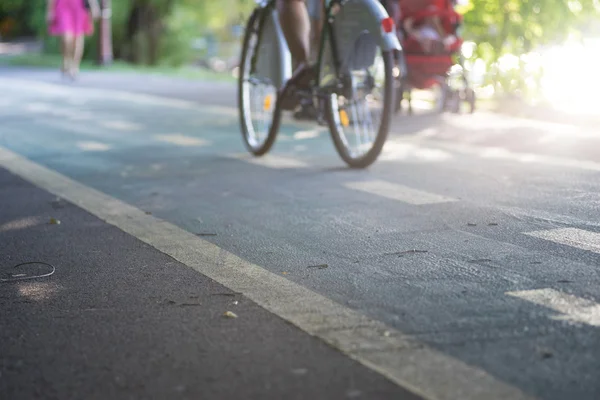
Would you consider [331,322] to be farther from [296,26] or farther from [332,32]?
[296,26]

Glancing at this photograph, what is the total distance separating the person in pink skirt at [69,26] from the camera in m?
21.6

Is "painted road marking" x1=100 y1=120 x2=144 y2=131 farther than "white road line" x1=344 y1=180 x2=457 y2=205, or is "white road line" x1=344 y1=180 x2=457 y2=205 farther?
"painted road marking" x1=100 y1=120 x2=144 y2=131

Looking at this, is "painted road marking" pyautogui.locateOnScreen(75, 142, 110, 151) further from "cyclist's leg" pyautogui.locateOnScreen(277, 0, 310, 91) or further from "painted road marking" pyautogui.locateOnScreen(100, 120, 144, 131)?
"cyclist's leg" pyautogui.locateOnScreen(277, 0, 310, 91)

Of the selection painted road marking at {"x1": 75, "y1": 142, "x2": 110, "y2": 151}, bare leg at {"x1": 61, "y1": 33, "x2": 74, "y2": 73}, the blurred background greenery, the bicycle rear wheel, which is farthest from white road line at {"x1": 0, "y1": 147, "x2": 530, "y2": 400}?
bare leg at {"x1": 61, "y1": 33, "x2": 74, "y2": 73}

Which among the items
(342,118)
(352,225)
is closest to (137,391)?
(352,225)

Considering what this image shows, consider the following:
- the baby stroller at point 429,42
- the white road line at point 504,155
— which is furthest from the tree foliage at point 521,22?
the white road line at point 504,155

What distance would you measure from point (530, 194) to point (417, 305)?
2.69 meters

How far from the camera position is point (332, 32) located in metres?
8.12

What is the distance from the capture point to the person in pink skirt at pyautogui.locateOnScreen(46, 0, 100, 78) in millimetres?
21562

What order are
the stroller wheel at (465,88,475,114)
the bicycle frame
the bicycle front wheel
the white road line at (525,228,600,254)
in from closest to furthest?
the white road line at (525,228,600,254) < the bicycle frame < the bicycle front wheel < the stroller wheel at (465,88,475,114)

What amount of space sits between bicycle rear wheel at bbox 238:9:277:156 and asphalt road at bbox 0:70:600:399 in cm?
22

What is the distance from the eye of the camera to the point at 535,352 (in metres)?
3.76

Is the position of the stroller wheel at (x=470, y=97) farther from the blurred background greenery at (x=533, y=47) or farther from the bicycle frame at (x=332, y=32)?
the bicycle frame at (x=332, y=32)

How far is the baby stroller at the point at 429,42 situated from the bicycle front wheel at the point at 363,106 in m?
2.92
